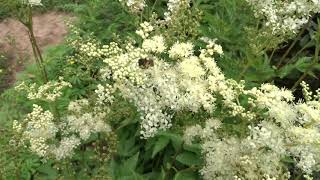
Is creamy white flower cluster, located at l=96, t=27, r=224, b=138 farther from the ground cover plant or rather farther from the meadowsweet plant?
the meadowsweet plant

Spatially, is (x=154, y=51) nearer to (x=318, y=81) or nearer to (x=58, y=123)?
(x=58, y=123)

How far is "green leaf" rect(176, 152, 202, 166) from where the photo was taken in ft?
13.5

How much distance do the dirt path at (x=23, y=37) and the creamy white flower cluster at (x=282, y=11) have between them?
4344 mm

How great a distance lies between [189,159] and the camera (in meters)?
4.15

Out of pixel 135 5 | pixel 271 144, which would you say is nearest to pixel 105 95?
pixel 135 5

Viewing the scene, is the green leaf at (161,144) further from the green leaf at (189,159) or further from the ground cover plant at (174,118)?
the green leaf at (189,159)

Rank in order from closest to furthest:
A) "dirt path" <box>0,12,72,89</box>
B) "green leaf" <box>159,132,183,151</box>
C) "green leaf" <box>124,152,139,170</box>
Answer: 1. "green leaf" <box>159,132,183,151</box>
2. "green leaf" <box>124,152,139,170</box>
3. "dirt path" <box>0,12,72,89</box>

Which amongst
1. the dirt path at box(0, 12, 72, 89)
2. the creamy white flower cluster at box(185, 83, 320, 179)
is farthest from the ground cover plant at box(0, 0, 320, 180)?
the dirt path at box(0, 12, 72, 89)

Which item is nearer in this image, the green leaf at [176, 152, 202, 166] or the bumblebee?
the bumblebee

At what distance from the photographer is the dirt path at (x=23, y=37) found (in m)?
8.22

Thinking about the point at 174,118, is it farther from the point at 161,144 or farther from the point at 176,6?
the point at 176,6

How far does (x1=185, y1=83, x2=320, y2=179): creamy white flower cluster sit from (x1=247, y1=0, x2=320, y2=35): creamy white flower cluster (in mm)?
920

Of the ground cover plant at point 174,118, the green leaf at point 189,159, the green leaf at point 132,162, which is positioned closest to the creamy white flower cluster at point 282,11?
the ground cover plant at point 174,118

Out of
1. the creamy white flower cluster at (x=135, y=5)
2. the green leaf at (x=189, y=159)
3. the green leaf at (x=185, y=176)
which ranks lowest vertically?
the green leaf at (x=185, y=176)
